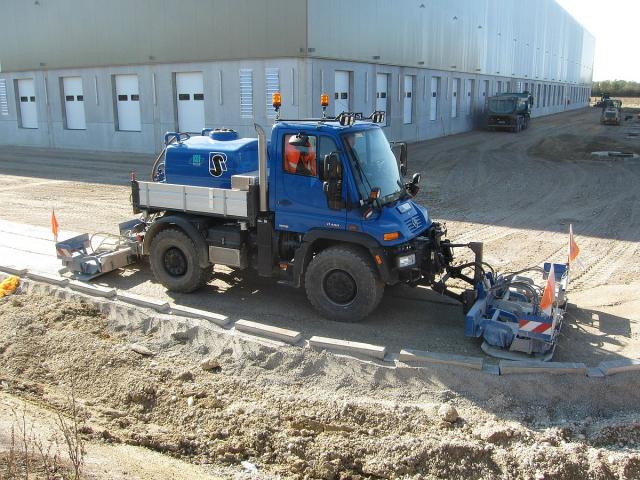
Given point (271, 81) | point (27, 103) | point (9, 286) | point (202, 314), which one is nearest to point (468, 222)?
point (202, 314)

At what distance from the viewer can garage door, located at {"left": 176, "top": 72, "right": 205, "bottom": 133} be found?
26375mm

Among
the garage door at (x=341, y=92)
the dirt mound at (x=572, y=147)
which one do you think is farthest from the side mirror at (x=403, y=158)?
the dirt mound at (x=572, y=147)

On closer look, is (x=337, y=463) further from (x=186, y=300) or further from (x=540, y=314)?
(x=186, y=300)

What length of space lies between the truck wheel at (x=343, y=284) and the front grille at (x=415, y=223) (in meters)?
0.70

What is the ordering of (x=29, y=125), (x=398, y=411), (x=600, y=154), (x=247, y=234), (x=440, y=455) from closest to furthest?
(x=440, y=455) → (x=398, y=411) → (x=247, y=234) → (x=600, y=154) → (x=29, y=125)

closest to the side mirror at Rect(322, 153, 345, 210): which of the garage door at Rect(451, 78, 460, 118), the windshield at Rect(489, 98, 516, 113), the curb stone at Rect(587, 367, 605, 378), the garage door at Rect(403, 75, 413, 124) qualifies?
the curb stone at Rect(587, 367, 605, 378)

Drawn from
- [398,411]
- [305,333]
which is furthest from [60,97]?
[398,411]

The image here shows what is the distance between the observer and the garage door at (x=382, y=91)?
95.6 feet

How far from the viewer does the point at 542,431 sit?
5730mm

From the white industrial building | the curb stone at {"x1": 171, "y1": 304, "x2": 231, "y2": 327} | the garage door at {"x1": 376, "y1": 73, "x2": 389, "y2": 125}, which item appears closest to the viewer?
the curb stone at {"x1": 171, "y1": 304, "x2": 231, "y2": 327}

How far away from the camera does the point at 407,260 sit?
754cm

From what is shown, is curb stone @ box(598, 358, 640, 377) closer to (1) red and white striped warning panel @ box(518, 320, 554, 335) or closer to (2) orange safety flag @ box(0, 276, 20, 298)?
(1) red and white striped warning panel @ box(518, 320, 554, 335)

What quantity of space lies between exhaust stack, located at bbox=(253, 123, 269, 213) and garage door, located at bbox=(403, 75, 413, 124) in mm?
25426

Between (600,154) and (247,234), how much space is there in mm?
22759
